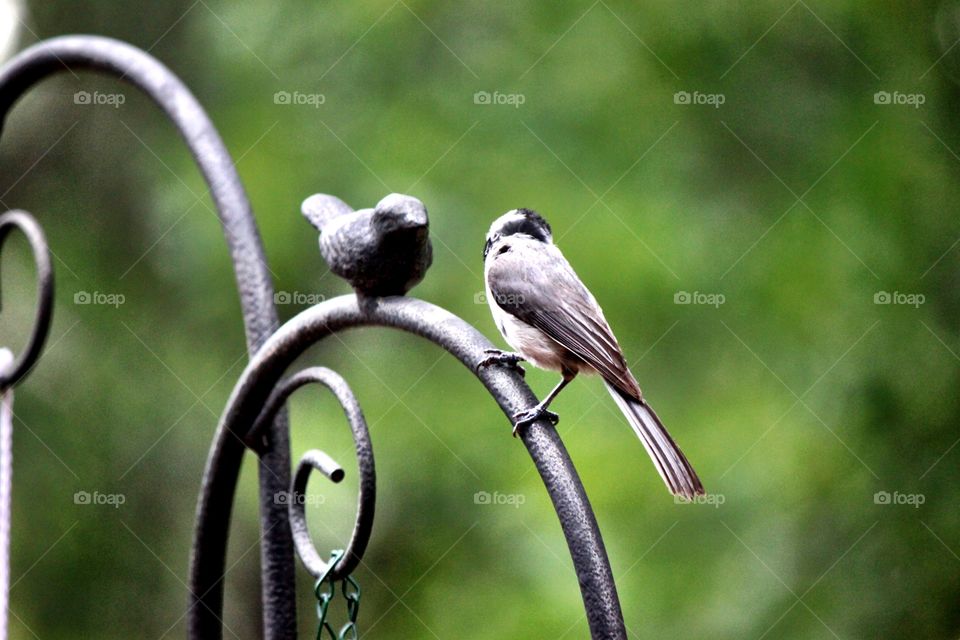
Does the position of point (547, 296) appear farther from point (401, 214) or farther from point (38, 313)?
point (38, 313)

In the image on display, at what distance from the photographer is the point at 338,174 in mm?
3248

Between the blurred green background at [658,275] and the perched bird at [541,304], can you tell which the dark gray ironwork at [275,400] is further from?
the blurred green background at [658,275]

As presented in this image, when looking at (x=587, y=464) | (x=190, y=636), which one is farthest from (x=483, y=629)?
(x=190, y=636)

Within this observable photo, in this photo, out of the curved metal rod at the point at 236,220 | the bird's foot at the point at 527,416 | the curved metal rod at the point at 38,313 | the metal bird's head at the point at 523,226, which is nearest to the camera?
the bird's foot at the point at 527,416

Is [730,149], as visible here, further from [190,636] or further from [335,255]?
[190,636]

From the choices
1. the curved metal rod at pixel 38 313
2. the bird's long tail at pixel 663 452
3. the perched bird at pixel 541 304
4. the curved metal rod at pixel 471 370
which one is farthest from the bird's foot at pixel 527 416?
the curved metal rod at pixel 38 313

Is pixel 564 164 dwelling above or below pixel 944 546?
above

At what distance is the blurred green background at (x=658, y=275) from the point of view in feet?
9.34

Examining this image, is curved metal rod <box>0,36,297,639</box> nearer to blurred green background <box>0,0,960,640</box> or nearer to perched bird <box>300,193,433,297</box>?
perched bird <box>300,193,433,297</box>

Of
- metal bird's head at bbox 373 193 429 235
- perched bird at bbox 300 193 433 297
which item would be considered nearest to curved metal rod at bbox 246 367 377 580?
perched bird at bbox 300 193 433 297

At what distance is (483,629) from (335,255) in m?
1.73

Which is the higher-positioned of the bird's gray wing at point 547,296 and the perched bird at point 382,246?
the bird's gray wing at point 547,296

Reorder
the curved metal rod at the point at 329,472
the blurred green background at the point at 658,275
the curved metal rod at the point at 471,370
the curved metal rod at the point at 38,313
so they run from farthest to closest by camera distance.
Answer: the blurred green background at the point at 658,275, the curved metal rod at the point at 38,313, the curved metal rod at the point at 329,472, the curved metal rod at the point at 471,370

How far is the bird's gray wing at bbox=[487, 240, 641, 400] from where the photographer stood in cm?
190
